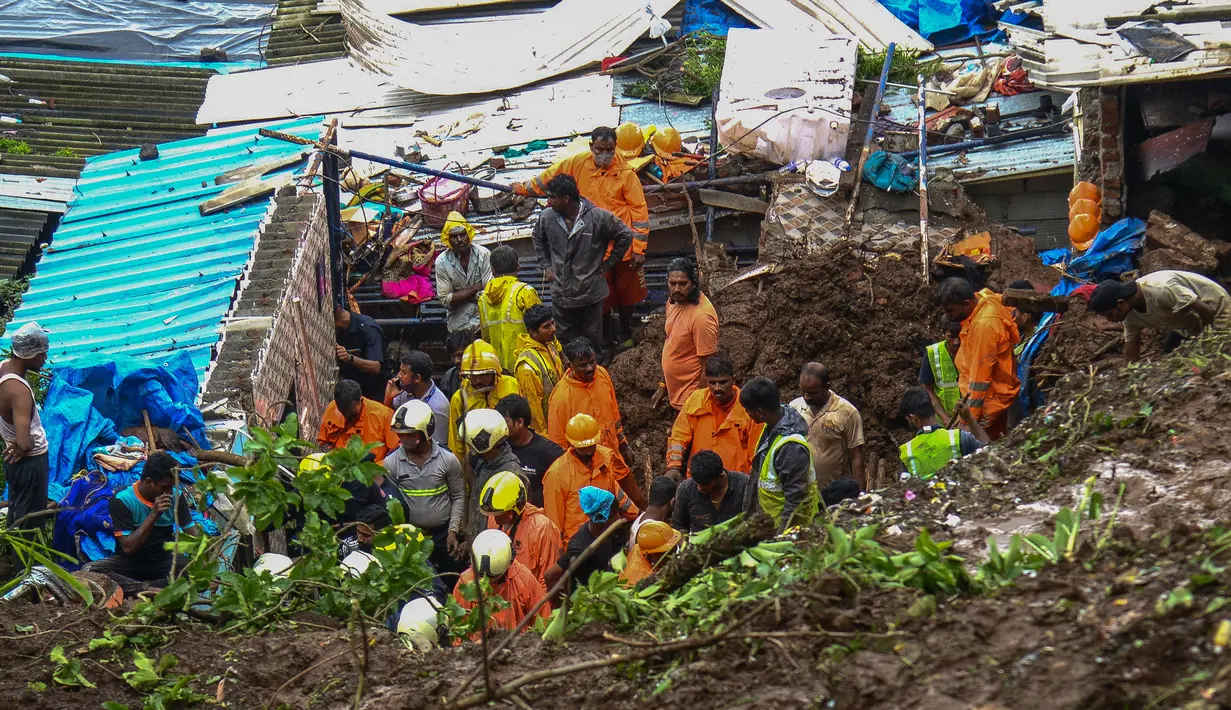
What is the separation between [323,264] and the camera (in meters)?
11.8

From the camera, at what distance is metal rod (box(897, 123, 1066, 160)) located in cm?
1253

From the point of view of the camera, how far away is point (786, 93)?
12.9 metres

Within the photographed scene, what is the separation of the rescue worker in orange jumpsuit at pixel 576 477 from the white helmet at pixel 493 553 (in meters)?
1.26

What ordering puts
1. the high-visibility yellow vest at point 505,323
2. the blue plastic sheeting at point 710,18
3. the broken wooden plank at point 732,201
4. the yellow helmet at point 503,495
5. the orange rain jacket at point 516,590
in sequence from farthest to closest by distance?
the blue plastic sheeting at point 710,18, the broken wooden plank at point 732,201, the high-visibility yellow vest at point 505,323, the yellow helmet at point 503,495, the orange rain jacket at point 516,590

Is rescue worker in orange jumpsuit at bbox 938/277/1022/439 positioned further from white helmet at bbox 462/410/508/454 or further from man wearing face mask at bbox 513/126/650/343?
man wearing face mask at bbox 513/126/650/343

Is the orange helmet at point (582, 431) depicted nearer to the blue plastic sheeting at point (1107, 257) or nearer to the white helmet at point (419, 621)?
the white helmet at point (419, 621)

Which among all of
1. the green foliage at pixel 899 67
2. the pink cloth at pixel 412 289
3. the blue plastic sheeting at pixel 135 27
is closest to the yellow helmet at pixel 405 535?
the pink cloth at pixel 412 289

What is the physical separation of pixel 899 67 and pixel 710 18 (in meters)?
2.65

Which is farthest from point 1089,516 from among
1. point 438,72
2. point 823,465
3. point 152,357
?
point 438,72

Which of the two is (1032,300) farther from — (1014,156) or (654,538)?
(1014,156)

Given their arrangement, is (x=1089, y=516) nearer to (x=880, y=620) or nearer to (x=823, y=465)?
(x=880, y=620)

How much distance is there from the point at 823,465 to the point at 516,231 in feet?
18.1

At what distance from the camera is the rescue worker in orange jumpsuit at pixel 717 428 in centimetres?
821

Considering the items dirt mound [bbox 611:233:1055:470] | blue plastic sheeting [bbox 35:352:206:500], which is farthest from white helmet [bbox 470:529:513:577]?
dirt mound [bbox 611:233:1055:470]
